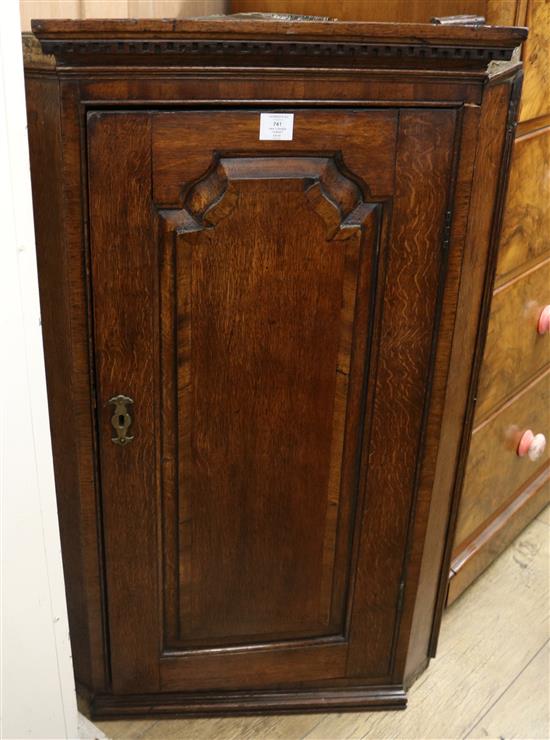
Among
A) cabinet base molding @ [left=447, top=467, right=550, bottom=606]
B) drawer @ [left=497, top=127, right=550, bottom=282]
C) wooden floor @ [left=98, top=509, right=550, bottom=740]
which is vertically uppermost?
drawer @ [left=497, top=127, right=550, bottom=282]

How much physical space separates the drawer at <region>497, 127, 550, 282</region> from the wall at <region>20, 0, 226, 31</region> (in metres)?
0.62

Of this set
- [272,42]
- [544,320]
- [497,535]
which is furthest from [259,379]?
[497,535]

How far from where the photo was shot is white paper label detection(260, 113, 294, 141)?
119 cm

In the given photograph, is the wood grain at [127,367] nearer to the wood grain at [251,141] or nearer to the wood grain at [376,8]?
the wood grain at [251,141]

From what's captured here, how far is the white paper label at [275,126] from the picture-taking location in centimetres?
119

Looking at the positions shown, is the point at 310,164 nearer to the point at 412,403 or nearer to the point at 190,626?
the point at 412,403

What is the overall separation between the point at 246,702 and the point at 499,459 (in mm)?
686

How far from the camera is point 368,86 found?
1.20 meters

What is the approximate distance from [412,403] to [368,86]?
A: 48cm

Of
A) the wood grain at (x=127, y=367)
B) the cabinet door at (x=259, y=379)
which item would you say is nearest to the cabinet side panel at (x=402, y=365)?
the cabinet door at (x=259, y=379)

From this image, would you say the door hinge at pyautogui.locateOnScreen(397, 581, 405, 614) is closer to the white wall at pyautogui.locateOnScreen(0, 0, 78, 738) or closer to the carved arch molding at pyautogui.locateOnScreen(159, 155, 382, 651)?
the carved arch molding at pyautogui.locateOnScreen(159, 155, 382, 651)

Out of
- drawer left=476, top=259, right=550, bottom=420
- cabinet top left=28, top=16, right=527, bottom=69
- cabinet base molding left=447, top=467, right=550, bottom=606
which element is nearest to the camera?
cabinet top left=28, top=16, right=527, bottom=69

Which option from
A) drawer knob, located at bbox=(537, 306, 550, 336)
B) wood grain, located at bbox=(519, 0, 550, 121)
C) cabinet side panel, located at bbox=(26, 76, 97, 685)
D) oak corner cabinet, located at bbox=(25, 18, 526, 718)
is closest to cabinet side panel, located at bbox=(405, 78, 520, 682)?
oak corner cabinet, located at bbox=(25, 18, 526, 718)

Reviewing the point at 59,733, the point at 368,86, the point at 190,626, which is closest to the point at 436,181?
the point at 368,86
